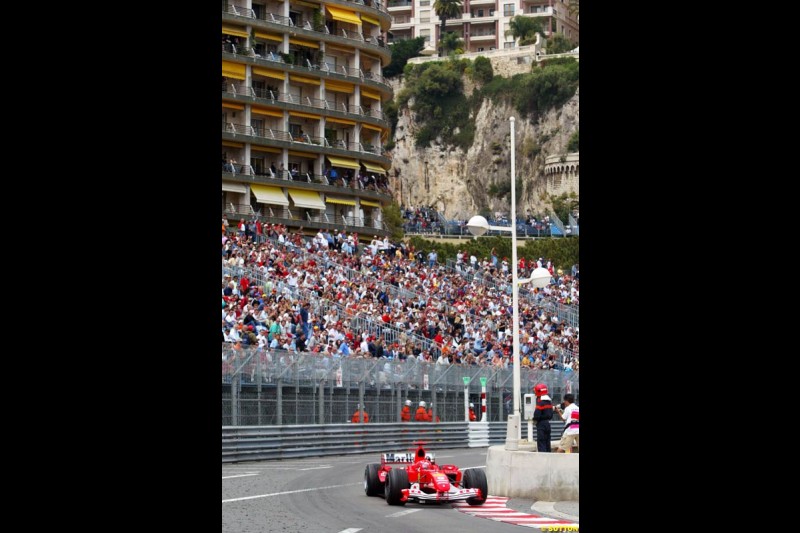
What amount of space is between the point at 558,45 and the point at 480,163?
1606 centimetres

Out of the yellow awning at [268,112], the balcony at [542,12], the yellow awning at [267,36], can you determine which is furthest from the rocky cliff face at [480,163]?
the yellow awning at [268,112]

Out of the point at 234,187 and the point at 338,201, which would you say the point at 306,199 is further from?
the point at 234,187

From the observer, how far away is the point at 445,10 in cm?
14388

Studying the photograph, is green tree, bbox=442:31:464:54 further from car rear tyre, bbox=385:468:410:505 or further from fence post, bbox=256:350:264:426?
car rear tyre, bbox=385:468:410:505

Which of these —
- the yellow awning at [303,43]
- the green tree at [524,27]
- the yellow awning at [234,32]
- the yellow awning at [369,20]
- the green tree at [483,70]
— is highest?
the green tree at [524,27]

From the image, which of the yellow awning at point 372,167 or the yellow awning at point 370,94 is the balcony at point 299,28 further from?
the yellow awning at point 372,167

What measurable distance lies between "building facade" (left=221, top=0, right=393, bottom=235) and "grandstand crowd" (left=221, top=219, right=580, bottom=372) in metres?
15.5

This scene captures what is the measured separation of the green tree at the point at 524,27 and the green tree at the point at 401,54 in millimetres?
12403

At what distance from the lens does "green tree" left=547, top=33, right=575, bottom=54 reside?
5089 inches

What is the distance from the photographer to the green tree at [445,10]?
142750mm
